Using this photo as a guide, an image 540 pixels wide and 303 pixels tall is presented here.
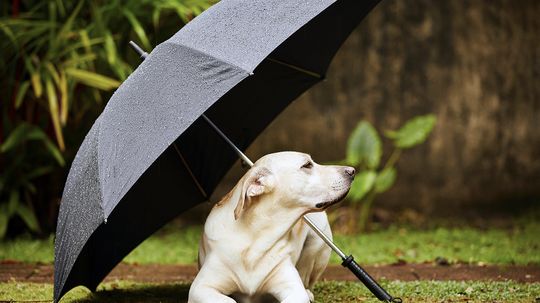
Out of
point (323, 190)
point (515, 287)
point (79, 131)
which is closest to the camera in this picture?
point (323, 190)

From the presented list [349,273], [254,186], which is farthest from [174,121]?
[349,273]

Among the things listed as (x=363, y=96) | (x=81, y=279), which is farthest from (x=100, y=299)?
(x=363, y=96)

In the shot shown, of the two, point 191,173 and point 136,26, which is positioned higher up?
point 136,26

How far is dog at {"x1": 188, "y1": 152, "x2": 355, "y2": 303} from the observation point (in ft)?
11.2

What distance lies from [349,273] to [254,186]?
1.81m

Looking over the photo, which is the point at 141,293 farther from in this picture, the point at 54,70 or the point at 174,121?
the point at 54,70

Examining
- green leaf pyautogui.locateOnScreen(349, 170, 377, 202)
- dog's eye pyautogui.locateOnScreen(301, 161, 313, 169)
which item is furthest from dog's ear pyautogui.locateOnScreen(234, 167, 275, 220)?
green leaf pyautogui.locateOnScreen(349, 170, 377, 202)

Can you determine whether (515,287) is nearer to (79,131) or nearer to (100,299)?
Result: (100,299)

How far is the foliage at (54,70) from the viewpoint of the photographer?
19.7 feet

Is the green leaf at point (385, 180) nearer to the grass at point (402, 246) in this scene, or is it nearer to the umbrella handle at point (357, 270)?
the grass at point (402, 246)

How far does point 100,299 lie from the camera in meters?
4.18

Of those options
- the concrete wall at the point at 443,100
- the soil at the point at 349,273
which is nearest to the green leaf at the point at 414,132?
the concrete wall at the point at 443,100

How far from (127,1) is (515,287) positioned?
367cm

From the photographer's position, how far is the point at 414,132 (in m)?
6.77
